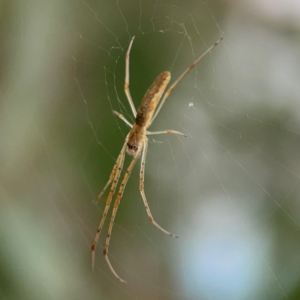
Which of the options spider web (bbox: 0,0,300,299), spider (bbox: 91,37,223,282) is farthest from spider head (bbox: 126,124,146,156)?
spider web (bbox: 0,0,300,299)

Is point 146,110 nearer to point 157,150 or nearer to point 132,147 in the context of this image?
point 132,147

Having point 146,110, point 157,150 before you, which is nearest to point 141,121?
point 146,110

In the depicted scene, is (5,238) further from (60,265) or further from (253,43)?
(253,43)

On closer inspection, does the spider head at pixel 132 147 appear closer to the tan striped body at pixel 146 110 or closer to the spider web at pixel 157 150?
the tan striped body at pixel 146 110

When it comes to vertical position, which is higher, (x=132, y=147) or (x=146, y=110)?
(x=146, y=110)

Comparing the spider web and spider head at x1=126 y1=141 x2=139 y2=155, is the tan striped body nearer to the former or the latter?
spider head at x1=126 y1=141 x2=139 y2=155

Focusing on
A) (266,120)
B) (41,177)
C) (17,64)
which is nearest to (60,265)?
(41,177)

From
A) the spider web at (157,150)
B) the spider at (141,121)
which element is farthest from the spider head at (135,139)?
the spider web at (157,150)

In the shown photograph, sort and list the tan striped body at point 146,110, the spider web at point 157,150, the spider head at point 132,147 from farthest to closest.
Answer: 1. the spider web at point 157,150
2. the spider head at point 132,147
3. the tan striped body at point 146,110

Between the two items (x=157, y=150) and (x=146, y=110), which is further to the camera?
(x=157, y=150)
